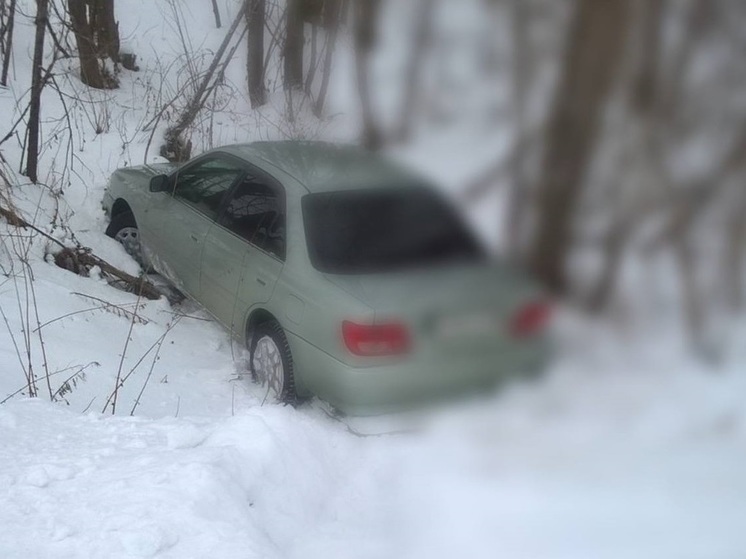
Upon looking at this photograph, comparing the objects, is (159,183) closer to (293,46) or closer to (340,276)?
(340,276)

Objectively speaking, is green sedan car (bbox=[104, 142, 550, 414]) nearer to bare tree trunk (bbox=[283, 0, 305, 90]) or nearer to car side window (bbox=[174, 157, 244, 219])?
car side window (bbox=[174, 157, 244, 219])

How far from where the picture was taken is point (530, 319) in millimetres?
1389

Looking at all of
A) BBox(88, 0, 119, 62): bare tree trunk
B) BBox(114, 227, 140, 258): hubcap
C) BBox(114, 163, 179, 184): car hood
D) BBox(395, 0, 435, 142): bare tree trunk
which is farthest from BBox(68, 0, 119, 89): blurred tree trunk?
BBox(395, 0, 435, 142): bare tree trunk

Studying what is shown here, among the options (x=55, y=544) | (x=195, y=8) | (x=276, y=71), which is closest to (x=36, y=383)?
(x=55, y=544)

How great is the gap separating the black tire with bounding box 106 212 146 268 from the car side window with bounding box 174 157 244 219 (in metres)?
0.87

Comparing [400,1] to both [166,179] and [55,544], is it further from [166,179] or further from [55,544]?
[166,179]

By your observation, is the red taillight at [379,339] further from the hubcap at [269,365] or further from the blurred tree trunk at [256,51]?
the hubcap at [269,365]

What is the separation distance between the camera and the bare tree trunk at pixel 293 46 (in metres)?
2.06

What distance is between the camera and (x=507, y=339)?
1433 mm

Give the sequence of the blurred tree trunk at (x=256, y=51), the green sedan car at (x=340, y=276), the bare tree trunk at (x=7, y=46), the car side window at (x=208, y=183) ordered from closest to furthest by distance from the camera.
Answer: the green sedan car at (x=340, y=276)
the blurred tree trunk at (x=256, y=51)
the car side window at (x=208, y=183)
the bare tree trunk at (x=7, y=46)

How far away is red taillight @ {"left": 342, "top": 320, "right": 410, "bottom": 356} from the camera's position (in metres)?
1.74

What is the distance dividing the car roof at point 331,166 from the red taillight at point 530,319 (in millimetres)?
353

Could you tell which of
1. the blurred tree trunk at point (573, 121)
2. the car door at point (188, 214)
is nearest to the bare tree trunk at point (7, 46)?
the car door at point (188, 214)

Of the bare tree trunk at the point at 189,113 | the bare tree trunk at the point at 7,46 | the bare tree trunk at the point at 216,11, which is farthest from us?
the bare tree trunk at the point at 7,46
